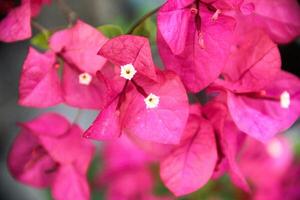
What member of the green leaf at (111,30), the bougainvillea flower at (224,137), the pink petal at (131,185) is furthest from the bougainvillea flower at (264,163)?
the green leaf at (111,30)

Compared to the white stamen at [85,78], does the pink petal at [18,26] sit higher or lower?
higher

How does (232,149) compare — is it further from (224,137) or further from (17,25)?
(17,25)

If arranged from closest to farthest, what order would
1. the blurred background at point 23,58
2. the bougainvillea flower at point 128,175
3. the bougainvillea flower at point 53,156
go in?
the bougainvillea flower at point 53,156 < the bougainvillea flower at point 128,175 < the blurred background at point 23,58

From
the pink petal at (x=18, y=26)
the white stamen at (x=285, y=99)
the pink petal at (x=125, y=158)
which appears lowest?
the pink petal at (x=125, y=158)

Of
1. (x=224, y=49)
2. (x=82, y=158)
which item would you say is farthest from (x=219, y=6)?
(x=82, y=158)

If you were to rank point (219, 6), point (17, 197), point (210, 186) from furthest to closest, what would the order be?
point (17, 197) → point (210, 186) → point (219, 6)

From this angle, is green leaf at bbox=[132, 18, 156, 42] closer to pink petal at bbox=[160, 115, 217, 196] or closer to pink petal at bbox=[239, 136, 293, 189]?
pink petal at bbox=[160, 115, 217, 196]

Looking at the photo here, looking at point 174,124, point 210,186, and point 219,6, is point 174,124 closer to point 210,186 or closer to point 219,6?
point 219,6

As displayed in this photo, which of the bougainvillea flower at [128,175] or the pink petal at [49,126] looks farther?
the bougainvillea flower at [128,175]

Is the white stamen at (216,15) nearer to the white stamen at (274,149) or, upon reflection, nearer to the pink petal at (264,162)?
the pink petal at (264,162)
